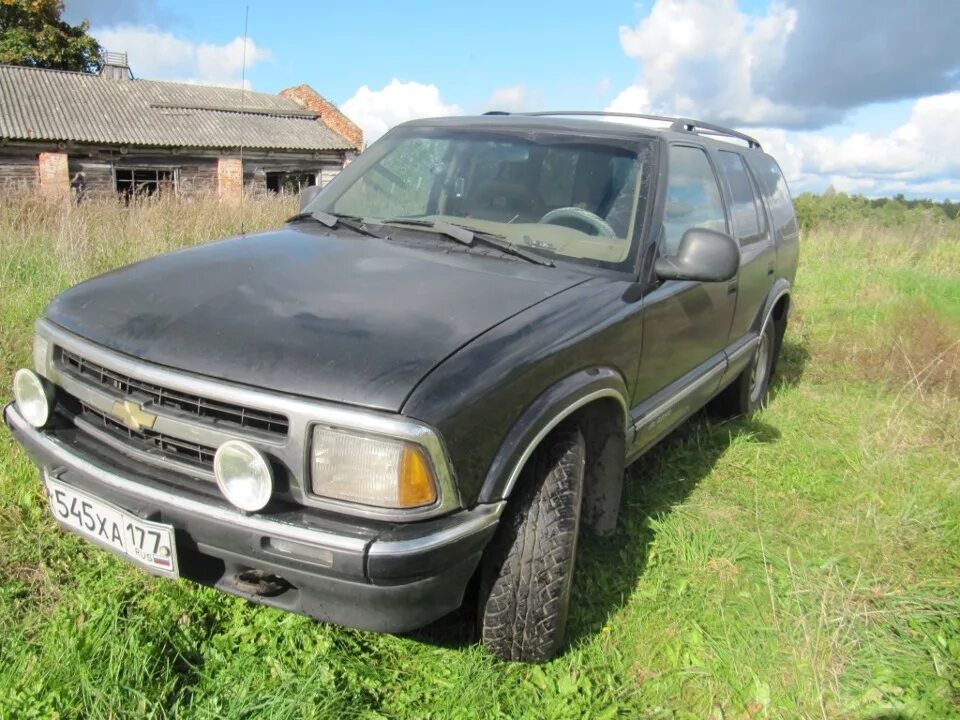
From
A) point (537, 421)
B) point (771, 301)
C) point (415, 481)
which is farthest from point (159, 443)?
point (771, 301)

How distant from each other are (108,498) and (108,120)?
1095 inches

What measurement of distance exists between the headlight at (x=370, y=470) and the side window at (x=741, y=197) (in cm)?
294

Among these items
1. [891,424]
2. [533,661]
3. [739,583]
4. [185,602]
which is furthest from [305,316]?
[891,424]

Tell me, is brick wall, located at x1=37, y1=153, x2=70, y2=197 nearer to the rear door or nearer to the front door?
the rear door

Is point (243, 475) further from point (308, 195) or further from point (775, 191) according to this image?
point (775, 191)

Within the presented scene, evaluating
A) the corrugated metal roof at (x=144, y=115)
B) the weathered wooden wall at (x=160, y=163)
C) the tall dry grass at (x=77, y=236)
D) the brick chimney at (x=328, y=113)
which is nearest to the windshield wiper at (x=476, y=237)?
the tall dry grass at (x=77, y=236)

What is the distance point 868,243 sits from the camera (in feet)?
45.6

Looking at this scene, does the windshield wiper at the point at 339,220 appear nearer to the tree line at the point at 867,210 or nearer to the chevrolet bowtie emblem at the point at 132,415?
the chevrolet bowtie emblem at the point at 132,415

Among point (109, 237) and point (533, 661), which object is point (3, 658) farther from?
point (109, 237)

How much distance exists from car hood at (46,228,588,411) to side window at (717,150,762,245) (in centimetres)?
183

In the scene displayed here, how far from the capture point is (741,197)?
4.35 metres

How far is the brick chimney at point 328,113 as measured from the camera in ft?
105

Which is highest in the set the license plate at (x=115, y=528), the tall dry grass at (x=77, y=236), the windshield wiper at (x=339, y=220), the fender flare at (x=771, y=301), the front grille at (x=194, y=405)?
the windshield wiper at (x=339, y=220)

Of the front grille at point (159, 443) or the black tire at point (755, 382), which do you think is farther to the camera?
the black tire at point (755, 382)
